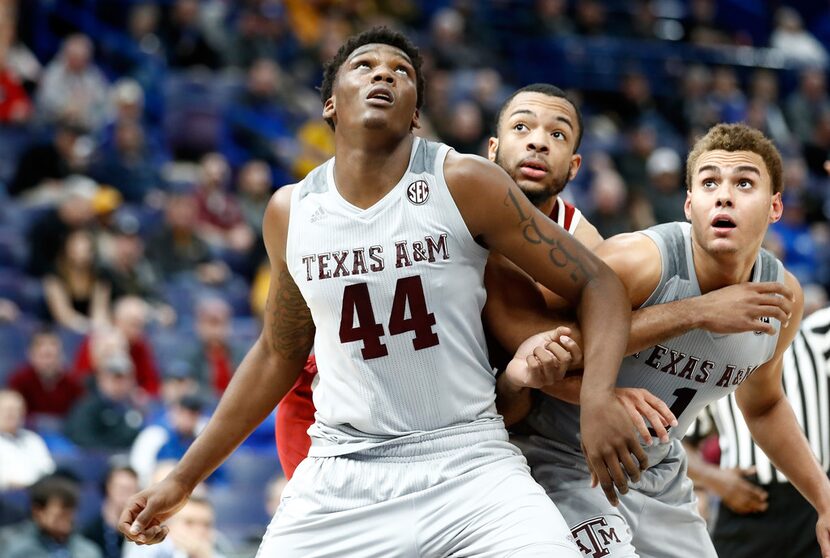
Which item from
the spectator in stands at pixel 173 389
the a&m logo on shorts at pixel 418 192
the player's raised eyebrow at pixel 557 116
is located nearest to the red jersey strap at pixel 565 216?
the player's raised eyebrow at pixel 557 116

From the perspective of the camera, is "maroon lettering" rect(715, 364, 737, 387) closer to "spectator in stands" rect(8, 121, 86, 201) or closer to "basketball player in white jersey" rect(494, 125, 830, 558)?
"basketball player in white jersey" rect(494, 125, 830, 558)

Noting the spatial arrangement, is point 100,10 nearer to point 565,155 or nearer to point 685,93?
point 685,93

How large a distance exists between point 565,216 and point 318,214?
113 centimetres

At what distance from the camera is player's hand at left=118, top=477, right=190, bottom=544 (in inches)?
154

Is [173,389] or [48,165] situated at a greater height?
[48,165]

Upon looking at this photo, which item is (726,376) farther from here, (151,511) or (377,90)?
(151,511)

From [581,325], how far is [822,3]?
57.7ft

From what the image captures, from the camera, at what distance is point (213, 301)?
30.3 ft

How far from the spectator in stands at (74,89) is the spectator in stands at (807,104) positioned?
9756mm

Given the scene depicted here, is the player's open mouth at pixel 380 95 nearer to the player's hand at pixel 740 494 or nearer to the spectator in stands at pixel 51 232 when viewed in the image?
the player's hand at pixel 740 494

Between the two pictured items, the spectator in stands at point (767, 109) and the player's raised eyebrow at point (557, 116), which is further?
the spectator in stands at point (767, 109)

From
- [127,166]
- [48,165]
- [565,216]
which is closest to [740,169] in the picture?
[565,216]

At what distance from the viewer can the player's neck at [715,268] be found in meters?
3.88

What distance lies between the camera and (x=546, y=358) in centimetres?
330
